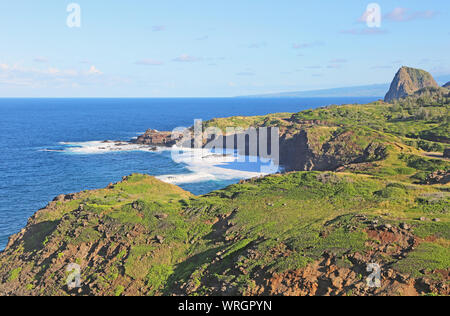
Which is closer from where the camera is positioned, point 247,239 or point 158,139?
point 247,239

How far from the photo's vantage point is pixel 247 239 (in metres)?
31.2

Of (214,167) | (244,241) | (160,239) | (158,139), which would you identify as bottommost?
(214,167)

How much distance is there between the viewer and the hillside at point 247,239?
25.0m

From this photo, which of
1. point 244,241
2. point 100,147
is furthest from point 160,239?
point 100,147

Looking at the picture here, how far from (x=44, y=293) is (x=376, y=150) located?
5316 centimetres

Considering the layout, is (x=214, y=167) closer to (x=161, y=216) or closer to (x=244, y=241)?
(x=161, y=216)

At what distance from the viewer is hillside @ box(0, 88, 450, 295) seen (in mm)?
25047

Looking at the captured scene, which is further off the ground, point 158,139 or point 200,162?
point 158,139

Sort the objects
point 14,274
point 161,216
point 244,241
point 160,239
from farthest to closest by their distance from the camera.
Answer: point 161,216 → point 14,274 → point 160,239 → point 244,241

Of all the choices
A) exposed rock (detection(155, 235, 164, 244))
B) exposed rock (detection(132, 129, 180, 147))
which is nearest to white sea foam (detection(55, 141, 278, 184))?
exposed rock (detection(132, 129, 180, 147))

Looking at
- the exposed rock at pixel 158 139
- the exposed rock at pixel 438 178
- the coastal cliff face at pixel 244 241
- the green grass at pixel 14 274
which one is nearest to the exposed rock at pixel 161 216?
the coastal cliff face at pixel 244 241

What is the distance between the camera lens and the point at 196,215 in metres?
37.3

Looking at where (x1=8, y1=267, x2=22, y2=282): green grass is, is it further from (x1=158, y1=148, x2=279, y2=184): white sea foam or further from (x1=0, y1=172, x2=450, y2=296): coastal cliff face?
(x1=158, y1=148, x2=279, y2=184): white sea foam

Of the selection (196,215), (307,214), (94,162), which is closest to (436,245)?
(307,214)
